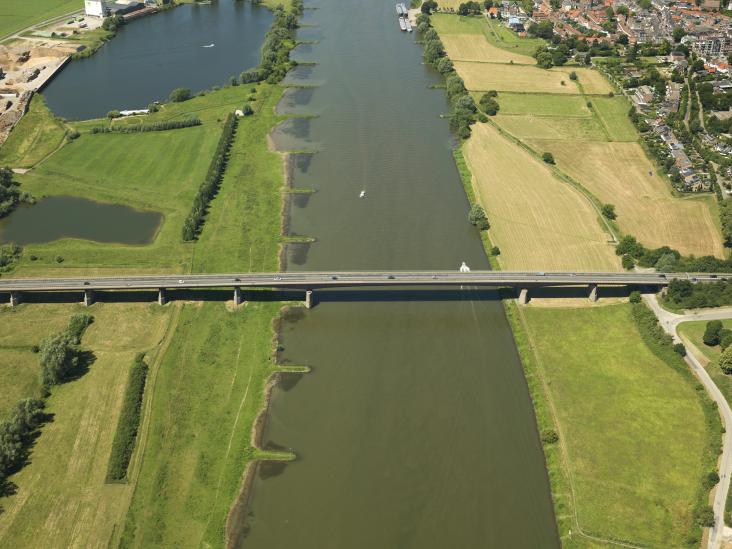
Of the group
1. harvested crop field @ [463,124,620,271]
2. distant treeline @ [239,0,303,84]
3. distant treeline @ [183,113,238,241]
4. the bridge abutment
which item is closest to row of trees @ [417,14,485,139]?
harvested crop field @ [463,124,620,271]

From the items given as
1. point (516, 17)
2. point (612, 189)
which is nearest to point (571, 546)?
point (612, 189)

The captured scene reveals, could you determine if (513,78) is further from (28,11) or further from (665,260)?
(28,11)

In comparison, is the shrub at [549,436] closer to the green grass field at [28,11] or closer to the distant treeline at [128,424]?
the distant treeline at [128,424]

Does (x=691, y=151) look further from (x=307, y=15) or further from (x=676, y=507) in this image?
(x=307, y=15)

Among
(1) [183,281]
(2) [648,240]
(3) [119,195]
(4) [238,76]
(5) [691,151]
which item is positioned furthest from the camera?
(4) [238,76]

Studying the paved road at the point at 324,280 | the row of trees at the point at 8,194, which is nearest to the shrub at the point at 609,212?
the paved road at the point at 324,280

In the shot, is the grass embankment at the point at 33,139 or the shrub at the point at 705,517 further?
the grass embankment at the point at 33,139

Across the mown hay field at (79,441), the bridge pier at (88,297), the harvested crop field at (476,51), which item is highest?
the harvested crop field at (476,51)
